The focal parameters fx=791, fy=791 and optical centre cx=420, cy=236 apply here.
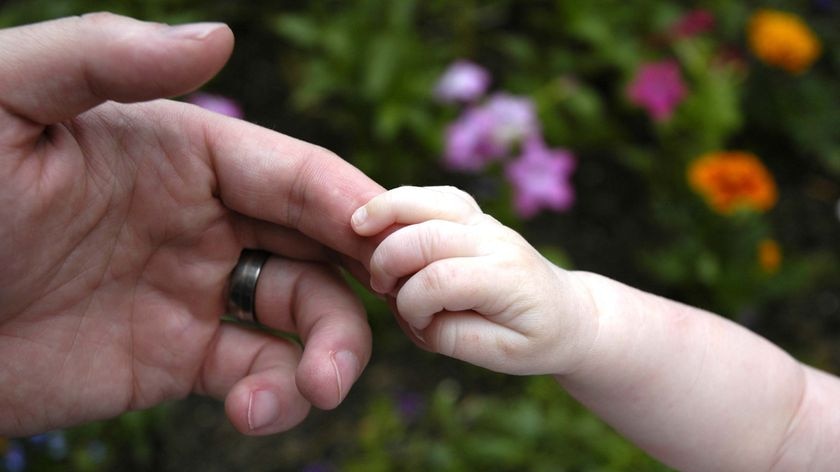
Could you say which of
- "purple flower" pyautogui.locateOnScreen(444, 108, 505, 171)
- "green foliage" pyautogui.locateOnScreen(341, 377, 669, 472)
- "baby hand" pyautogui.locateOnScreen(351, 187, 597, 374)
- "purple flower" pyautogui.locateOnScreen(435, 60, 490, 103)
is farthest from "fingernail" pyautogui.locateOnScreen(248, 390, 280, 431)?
"purple flower" pyautogui.locateOnScreen(435, 60, 490, 103)

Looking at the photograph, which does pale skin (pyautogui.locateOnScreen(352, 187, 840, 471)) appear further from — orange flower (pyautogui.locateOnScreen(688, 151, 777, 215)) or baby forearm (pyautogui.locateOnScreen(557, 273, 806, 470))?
orange flower (pyautogui.locateOnScreen(688, 151, 777, 215))

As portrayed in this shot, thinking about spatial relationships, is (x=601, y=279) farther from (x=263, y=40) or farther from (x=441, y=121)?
(x=263, y=40)

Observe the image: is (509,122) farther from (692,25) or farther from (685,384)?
(685,384)

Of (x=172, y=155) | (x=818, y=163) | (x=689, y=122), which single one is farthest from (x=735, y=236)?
(x=172, y=155)

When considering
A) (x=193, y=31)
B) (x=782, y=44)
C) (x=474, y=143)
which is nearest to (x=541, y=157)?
(x=474, y=143)

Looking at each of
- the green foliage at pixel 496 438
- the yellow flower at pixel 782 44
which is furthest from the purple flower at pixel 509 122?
the yellow flower at pixel 782 44

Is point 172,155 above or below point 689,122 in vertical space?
above
